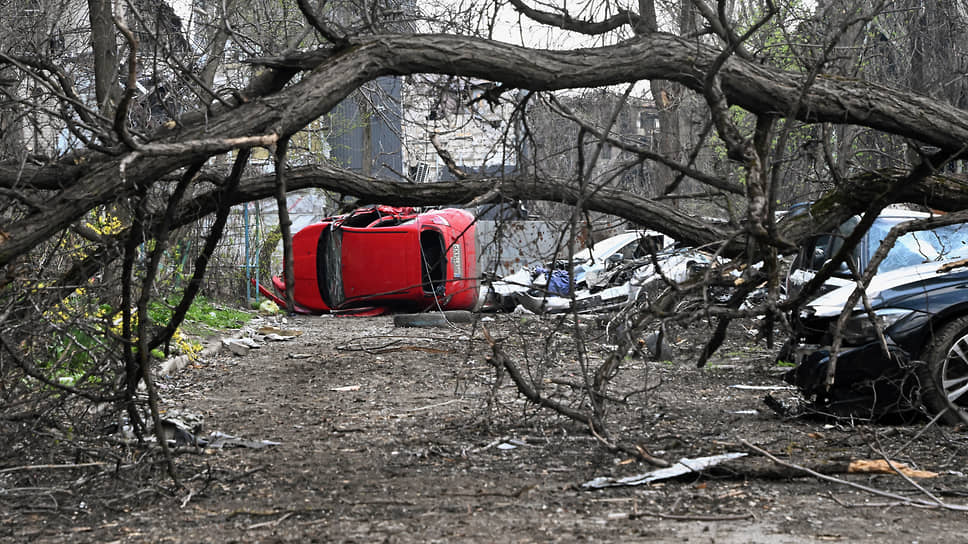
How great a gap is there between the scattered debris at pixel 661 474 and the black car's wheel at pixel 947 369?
1995 mm

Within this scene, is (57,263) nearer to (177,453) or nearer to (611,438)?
(177,453)

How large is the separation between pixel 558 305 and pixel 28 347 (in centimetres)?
1224

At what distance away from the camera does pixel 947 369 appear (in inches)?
258

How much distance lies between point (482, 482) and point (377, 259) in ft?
44.2

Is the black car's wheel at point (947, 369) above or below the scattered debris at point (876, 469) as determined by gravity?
above

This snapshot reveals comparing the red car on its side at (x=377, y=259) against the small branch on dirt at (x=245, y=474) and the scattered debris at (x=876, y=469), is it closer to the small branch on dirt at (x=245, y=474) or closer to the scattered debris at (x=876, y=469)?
the small branch on dirt at (x=245, y=474)

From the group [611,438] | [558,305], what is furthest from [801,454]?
[558,305]

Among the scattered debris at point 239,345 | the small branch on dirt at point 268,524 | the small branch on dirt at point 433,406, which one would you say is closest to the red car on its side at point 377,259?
the scattered debris at point 239,345

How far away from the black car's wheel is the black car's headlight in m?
0.29

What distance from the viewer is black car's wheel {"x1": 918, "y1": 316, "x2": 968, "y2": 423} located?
651 cm

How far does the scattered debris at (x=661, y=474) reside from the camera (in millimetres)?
5090

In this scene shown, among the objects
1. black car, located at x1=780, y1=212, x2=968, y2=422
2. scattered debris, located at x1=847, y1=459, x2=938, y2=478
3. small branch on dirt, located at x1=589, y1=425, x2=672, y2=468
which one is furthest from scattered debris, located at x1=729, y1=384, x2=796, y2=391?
small branch on dirt, located at x1=589, y1=425, x2=672, y2=468

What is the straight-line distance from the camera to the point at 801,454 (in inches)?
231

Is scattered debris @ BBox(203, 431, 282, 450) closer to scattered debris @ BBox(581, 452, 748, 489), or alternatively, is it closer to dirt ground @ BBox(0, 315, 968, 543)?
dirt ground @ BBox(0, 315, 968, 543)
